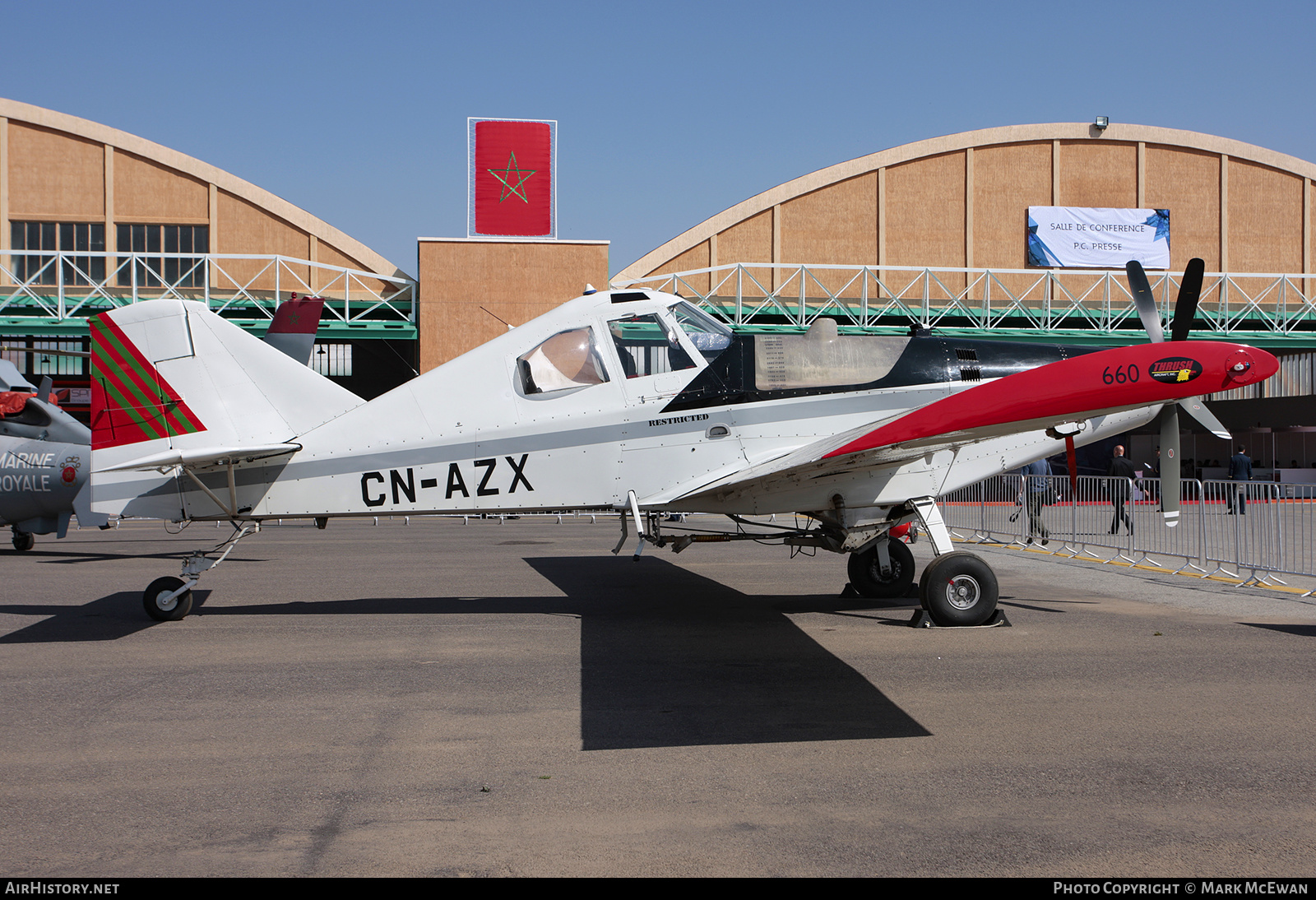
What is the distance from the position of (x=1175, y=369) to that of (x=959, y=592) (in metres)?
3.41

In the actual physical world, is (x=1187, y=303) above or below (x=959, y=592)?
above

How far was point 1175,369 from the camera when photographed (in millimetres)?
6121

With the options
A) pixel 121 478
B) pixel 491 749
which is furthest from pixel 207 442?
pixel 491 749

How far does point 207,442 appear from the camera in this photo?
359 inches

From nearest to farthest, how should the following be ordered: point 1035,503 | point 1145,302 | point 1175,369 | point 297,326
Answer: point 1175,369, point 1145,302, point 1035,503, point 297,326

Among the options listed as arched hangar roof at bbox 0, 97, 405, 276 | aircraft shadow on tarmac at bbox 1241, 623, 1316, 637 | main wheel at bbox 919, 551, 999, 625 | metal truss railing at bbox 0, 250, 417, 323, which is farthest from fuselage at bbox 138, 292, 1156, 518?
arched hangar roof at bbox 0, 97, 405, 276

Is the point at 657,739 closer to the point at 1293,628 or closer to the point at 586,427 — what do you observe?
the point at 586,427

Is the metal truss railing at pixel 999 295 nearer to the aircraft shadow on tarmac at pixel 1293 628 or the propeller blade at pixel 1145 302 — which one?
the propeller blade at pixel 1145 302

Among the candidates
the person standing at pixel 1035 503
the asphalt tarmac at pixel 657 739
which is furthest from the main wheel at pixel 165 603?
the person standing at pixel 1035 503

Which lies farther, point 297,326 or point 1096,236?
point 1096,236

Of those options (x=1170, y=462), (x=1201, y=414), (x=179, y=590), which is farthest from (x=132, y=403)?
(x=1201, y=414)

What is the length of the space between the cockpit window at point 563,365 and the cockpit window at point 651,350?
0.24 m
